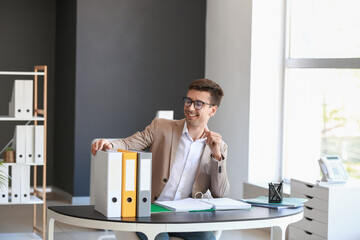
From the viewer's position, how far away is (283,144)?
255 inches

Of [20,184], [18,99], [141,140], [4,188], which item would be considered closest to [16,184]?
[20,184]

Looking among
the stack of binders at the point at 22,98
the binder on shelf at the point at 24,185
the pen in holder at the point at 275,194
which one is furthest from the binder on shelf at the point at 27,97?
the pen in holder at the point at 275,194

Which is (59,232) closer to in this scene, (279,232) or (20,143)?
(20,143)

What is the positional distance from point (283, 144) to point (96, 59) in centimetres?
229

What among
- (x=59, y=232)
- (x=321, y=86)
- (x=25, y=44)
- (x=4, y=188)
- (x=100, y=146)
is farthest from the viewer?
(x=25, y=44)

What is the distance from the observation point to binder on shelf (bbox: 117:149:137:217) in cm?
293

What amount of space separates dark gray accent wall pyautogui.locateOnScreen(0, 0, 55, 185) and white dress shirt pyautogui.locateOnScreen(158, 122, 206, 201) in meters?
4.56

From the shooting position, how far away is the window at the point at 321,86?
5.64m

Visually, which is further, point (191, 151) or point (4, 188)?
point (4, 188)

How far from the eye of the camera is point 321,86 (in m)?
5.99

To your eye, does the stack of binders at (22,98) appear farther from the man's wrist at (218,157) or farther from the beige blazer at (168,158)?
the man's wrist at (218,157)

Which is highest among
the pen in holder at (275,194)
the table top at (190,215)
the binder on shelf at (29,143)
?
A: the binder on shelf at (29,143)

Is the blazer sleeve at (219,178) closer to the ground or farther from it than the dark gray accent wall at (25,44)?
closer to the ground

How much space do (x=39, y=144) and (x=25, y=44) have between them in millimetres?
2753
